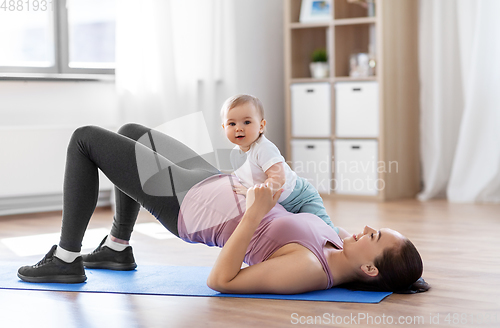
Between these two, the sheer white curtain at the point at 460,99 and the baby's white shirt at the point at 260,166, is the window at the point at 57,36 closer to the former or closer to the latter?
the sheer white curtain at the point at 460,99

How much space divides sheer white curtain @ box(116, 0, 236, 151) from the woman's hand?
237cm

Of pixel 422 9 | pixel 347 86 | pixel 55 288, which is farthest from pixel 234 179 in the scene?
pixel 422 9

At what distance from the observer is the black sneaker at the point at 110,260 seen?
2.11 m

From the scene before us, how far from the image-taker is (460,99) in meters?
4.40

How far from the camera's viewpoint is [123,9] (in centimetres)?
383

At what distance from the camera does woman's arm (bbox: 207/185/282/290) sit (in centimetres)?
162

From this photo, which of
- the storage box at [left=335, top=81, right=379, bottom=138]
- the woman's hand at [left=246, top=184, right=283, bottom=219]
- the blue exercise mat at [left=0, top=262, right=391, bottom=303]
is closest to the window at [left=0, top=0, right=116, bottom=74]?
the storage box at [left=335, top=81, right=379, bottom=138]

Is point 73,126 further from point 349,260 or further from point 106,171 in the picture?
point 349,260

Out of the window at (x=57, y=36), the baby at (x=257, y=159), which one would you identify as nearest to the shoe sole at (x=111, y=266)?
the baby at (x=257, y=159)

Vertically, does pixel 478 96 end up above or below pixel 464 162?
above

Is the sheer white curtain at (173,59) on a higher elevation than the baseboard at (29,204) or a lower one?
higher

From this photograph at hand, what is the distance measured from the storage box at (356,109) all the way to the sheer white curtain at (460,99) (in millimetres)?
479

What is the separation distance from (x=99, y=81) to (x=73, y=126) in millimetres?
360

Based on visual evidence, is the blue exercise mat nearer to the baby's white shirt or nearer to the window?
the baby's white shirt
